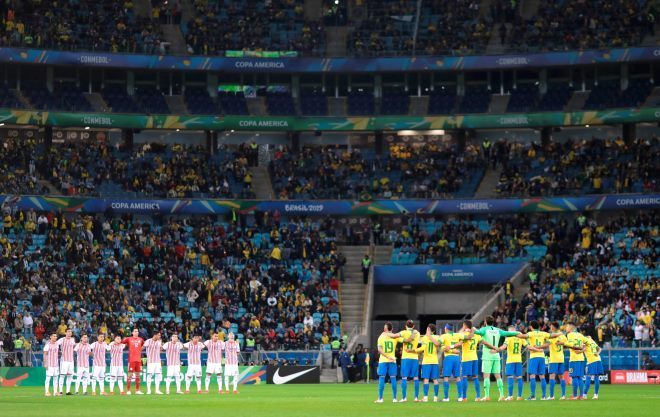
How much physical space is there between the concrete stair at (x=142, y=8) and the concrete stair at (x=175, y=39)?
6.00 ft

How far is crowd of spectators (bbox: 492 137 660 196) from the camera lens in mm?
77062

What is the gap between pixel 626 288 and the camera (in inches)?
2616

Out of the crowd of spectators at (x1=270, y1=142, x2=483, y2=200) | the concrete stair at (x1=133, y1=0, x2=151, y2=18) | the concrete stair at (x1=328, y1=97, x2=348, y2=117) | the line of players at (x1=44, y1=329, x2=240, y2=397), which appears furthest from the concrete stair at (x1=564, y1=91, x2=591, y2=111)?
the line of players at (x1=44, y1=329, x2=240, y2=397)

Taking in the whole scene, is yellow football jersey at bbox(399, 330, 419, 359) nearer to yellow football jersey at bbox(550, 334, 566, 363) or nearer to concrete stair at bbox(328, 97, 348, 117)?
yellow football jersey at bbox(550, 334, 566, 363)

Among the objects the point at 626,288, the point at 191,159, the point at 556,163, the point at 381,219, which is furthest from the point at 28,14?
the point at 626,288

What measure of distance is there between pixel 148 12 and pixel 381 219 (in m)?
22.2

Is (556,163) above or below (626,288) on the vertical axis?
above

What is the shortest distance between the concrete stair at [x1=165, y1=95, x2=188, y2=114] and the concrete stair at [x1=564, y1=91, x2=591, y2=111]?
84.2 feet

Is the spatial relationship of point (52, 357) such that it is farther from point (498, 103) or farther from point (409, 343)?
point (498, 103)

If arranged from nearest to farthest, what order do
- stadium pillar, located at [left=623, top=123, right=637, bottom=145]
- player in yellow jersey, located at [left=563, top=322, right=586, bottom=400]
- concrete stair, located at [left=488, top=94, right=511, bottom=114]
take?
player in yellow jersey, located at [left=563, top=322, right=586, bottom=400] → stadium pillar, located at [left=623, top=123, right=637, bottom=145] → concrete stair, located at [left=488, top=94, right=511, bottom=114]

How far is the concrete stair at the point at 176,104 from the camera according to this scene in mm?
83500

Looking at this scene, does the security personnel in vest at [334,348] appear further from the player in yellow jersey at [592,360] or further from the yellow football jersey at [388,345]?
the yellow football jersey at [388,345]

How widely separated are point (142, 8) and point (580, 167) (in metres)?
32.2

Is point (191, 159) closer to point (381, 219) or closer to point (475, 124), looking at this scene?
point (381, 219)
